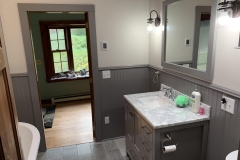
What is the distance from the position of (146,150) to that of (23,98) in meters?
1.77

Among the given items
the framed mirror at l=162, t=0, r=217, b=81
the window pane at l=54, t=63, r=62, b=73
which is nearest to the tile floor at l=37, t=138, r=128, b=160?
the framed mirror at l=162, t=0, r=217, b=81

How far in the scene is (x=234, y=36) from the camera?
1.42 m

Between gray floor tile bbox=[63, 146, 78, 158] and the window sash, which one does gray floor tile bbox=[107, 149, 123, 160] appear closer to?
gray floor tile bbox=[63, 146, 78, 158]

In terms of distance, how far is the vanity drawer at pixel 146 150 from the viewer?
5.71 feet

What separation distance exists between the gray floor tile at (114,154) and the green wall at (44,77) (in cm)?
241

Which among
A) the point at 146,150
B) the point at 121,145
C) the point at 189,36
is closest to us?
the point at 146,150

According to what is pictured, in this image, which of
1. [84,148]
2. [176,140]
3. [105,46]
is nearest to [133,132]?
[176,140]

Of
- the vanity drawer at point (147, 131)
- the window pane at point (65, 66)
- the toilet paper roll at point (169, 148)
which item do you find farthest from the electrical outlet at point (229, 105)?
the window pane at point (65, 66)

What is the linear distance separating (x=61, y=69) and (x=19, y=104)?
2239 millimetres

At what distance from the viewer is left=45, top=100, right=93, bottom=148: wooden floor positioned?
3.00 m

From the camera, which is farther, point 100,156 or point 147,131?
point 100,156

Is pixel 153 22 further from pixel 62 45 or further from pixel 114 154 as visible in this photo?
pixel 62 45

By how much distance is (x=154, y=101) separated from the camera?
230 cm

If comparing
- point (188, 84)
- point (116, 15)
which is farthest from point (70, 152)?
point (116, 15)
